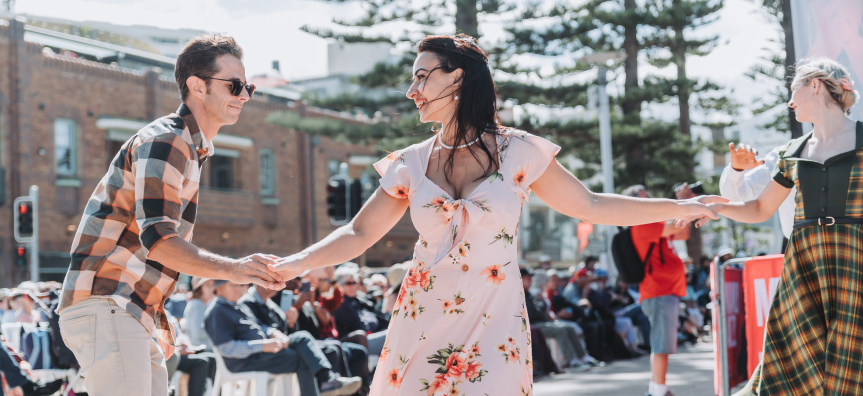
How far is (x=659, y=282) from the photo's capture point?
6.43 m

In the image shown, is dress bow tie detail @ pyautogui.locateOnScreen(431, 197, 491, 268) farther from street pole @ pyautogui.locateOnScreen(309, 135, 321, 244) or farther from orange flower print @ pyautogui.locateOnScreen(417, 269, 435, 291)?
street pole @ pyautogui.locateOnScreen(309, 135, 321, 244)

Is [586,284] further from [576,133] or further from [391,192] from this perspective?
[391,192]

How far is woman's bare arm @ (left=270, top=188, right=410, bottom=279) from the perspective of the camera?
277 cm

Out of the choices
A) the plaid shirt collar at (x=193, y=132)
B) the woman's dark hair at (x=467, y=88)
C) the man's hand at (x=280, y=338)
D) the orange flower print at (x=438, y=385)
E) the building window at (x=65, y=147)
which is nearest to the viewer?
the orange flower print at (x=438, y=385)

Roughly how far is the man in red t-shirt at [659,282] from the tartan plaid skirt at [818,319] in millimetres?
2734

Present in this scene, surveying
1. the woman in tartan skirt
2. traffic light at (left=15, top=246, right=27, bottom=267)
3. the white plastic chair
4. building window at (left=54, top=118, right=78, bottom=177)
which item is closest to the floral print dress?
the woman in tartan skirt

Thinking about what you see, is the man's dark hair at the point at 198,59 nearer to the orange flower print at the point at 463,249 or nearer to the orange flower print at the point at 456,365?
the orange flower print at the point at 463,249

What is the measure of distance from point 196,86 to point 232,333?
13.8ft

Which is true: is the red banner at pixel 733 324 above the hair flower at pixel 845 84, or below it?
below

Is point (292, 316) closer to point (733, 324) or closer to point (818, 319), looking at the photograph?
point (733, 324)

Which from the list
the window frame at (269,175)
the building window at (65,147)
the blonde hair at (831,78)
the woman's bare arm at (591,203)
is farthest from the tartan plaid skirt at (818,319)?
the window frame at (269,175)

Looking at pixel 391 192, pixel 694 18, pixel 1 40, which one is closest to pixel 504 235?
pixel 391 192

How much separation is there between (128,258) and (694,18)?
20.2 m

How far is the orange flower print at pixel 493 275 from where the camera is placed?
257 cm
